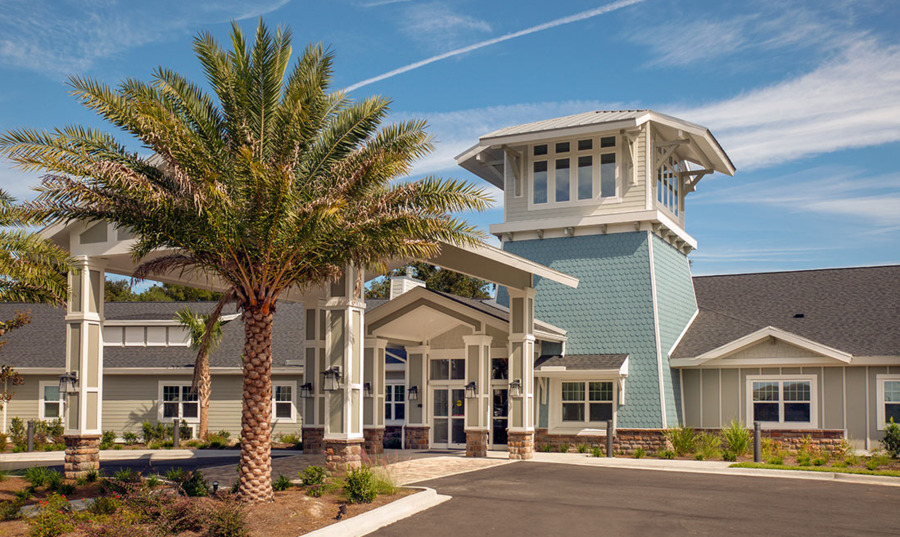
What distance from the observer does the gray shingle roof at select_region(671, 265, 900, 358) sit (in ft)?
85.4

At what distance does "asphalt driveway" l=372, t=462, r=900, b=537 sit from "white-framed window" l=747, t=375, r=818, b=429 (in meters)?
6.34

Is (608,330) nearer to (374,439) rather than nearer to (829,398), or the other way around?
(829,398)

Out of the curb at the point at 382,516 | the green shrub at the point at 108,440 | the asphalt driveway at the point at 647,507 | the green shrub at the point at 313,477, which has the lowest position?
the green shrub at the point at 108,440

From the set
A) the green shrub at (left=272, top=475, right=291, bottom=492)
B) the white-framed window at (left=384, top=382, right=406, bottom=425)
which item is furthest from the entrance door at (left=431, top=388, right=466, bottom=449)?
the green shrub at (left=272, top=475, right=291, bottom=492)

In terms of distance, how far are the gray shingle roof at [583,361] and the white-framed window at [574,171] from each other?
4.99 meters

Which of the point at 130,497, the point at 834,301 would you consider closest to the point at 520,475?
the point at 130,497

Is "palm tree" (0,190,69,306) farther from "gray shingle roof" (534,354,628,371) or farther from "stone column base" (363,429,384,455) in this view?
"gray shingle roof" (534,354,628,371)

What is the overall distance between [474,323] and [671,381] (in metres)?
6.73

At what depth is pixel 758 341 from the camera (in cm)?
2573

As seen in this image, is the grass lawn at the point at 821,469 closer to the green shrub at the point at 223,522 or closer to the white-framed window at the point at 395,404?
the white-framed window at the point at 395,404

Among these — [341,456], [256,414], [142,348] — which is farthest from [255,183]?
[142,348]

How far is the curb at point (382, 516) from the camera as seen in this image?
12258mm

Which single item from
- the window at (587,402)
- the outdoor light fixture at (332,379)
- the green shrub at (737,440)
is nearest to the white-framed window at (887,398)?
the green shrub at (737,440)

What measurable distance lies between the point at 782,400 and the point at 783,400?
0.03 metres
